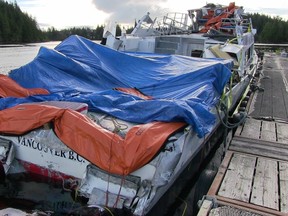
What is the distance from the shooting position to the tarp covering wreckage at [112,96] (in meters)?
4.01

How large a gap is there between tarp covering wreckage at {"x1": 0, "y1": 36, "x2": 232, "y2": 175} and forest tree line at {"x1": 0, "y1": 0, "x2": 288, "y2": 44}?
5635 centimetres

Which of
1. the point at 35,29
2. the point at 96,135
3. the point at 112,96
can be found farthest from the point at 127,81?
the point at 35,29

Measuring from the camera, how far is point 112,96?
5.27 metres

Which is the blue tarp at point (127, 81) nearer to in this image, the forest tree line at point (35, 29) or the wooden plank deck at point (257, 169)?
the wooden plank deck at point (257, 169)

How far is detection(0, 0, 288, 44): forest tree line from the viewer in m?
67.9

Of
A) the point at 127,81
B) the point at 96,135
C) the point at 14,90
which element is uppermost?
the point at 127,81

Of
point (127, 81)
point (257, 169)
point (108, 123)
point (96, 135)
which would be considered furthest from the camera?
point (127, 81)

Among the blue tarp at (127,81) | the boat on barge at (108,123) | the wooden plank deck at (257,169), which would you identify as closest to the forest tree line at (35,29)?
the blue tarp at (127,81)

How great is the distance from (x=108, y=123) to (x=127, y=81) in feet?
7.03

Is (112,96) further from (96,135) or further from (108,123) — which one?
(96,135)

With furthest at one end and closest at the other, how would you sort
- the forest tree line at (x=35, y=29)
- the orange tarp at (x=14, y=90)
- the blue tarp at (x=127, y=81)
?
the forest tree line at (x=35, y=29)
the orange tarp at (x=14, y=90)
the blue tarp at (x=127, y=81)

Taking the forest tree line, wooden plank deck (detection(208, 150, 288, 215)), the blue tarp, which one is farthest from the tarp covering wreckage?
the forest tree line

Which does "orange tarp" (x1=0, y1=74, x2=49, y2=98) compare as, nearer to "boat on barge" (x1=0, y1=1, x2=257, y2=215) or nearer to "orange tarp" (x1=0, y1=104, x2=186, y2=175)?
"boat on barge" (x1=0, y1=1, x2=257, y2=215)

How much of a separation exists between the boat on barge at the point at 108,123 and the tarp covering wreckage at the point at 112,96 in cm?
1
